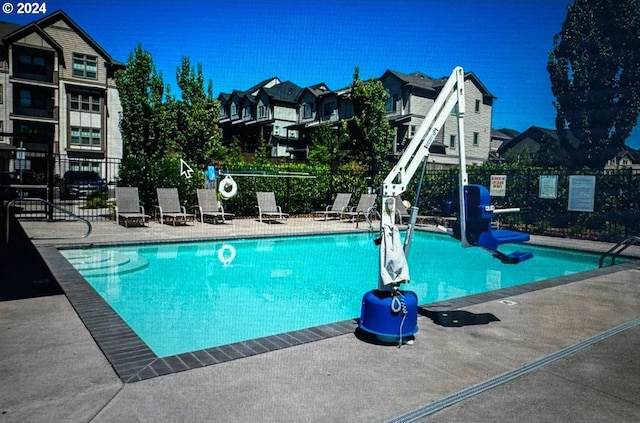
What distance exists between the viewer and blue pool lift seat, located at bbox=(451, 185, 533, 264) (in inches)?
156

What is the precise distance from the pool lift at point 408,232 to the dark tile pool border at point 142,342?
428 millimetres

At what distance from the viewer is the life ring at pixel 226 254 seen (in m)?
7.69

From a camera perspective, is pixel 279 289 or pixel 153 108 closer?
pixel 279 289

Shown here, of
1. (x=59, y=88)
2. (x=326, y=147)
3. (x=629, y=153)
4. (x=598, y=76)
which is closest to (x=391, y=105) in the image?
(x=326, y=147)

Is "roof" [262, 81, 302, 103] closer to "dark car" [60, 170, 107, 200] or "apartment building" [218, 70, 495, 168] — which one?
"apartment building" [218, 70, 495, 168]

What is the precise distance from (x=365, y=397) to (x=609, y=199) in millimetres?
11298

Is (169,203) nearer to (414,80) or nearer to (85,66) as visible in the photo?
(414,80)

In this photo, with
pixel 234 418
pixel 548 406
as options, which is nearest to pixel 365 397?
pixel 234 418

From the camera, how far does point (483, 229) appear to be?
4027 millimetres

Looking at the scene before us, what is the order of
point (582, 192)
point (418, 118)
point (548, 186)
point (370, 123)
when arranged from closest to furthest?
point (582, 192) < point (548, 186) < point (370, 123) < point (418, 118)

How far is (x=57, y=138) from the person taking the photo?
2686 cm

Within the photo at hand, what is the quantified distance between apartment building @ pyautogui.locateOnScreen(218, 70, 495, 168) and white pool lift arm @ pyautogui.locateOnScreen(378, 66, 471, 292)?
550 inches

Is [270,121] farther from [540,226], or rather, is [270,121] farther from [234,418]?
[234,418]

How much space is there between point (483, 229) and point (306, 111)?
32382 millimetres
